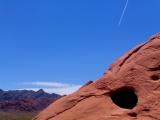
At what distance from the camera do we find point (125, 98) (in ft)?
60.7

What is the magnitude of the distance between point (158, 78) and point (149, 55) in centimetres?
113

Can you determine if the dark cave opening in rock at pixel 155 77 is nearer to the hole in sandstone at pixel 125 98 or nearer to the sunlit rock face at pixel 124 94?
the sunlit rock face at pixel 124 94

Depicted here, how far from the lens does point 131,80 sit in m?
17.4

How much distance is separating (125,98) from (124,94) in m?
0.26

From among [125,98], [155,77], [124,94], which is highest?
[155,77]

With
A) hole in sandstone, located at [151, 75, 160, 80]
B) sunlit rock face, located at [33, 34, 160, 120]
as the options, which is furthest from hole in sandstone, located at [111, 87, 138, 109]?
hole in sandstone, located at [151, 75, 160, 80]

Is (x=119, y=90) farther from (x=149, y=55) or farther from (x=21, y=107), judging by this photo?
(x=21, y=107)

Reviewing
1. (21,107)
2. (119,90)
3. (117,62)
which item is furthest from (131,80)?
(21,107)

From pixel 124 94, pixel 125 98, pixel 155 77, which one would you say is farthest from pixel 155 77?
pixel 125 98

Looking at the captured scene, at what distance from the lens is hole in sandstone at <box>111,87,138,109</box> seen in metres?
17.7

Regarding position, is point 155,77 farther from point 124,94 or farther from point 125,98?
point 125,98

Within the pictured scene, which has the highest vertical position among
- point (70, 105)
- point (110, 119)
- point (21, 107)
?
point (21, 107)

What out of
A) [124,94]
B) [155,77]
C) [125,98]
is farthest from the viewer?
[125,98]

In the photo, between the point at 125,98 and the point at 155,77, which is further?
the point at 125,98
